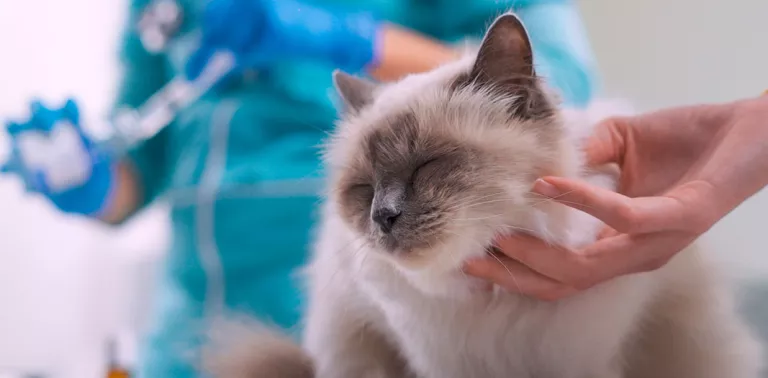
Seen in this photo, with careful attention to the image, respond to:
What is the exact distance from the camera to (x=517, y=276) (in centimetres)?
63

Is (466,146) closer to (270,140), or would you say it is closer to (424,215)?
(424,215)

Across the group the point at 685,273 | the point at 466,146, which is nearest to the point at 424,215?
the point at 466,146

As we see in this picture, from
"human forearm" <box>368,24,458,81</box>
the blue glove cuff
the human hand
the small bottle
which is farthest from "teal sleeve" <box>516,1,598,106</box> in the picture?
the small bottle

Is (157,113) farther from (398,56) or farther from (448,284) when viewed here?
(448,284)

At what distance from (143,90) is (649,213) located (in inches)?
48.3

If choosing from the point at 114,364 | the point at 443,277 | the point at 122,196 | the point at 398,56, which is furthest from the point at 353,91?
the point at 114,364

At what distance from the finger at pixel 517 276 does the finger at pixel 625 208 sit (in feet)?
0.32

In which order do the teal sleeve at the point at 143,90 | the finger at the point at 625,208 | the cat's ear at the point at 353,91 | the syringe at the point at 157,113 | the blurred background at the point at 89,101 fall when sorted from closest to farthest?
the finger at the point at 625,208 < the cat's ear at the point at 353,91 < the blurred background at the point at 89,101 < the syringe at the point at 157,113 < the teal sleeve at the point at 143,90

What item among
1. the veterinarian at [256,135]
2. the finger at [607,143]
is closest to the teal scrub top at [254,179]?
the veterinarian at [256,135]

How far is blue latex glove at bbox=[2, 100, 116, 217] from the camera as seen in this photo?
1130 millimetres

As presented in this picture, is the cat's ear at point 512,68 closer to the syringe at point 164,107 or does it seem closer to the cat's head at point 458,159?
the cat's head at point 458,159

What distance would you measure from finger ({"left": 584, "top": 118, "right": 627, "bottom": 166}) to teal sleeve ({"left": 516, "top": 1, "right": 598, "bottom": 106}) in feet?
0.78

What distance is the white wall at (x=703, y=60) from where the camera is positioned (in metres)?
0.80

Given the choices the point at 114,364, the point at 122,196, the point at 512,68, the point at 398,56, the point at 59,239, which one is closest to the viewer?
the point at 512,68
